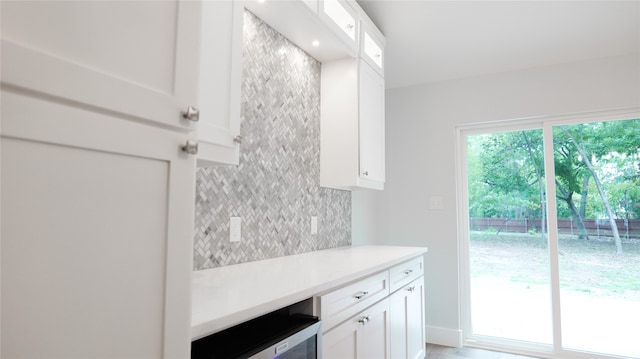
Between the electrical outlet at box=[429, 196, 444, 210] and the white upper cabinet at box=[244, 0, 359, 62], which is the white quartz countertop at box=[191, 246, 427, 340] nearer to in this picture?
the white upper cabinet at box=[244, 0, 359, 62]

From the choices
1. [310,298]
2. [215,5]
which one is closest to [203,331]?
[310,298]

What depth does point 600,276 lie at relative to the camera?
3076 mm

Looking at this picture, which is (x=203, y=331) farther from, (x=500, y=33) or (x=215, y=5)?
(x=500, y=33)

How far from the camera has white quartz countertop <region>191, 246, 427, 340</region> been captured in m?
1.00

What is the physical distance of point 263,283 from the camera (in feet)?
4.61

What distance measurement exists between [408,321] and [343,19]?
1932mm

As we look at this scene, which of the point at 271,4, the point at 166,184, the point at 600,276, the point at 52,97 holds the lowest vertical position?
the point at 600,276

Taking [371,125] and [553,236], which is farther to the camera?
[553,236]

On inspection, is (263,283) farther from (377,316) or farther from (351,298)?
(377,316)

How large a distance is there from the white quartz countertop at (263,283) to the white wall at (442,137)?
1.34 meters

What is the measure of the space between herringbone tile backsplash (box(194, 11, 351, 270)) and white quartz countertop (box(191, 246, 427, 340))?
0.13m

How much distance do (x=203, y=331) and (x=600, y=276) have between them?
333 cm

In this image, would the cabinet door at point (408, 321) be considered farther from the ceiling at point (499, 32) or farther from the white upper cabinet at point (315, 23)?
the ceiling at point (499, 32)

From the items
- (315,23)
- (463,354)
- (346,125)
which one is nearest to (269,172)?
(346,125)
